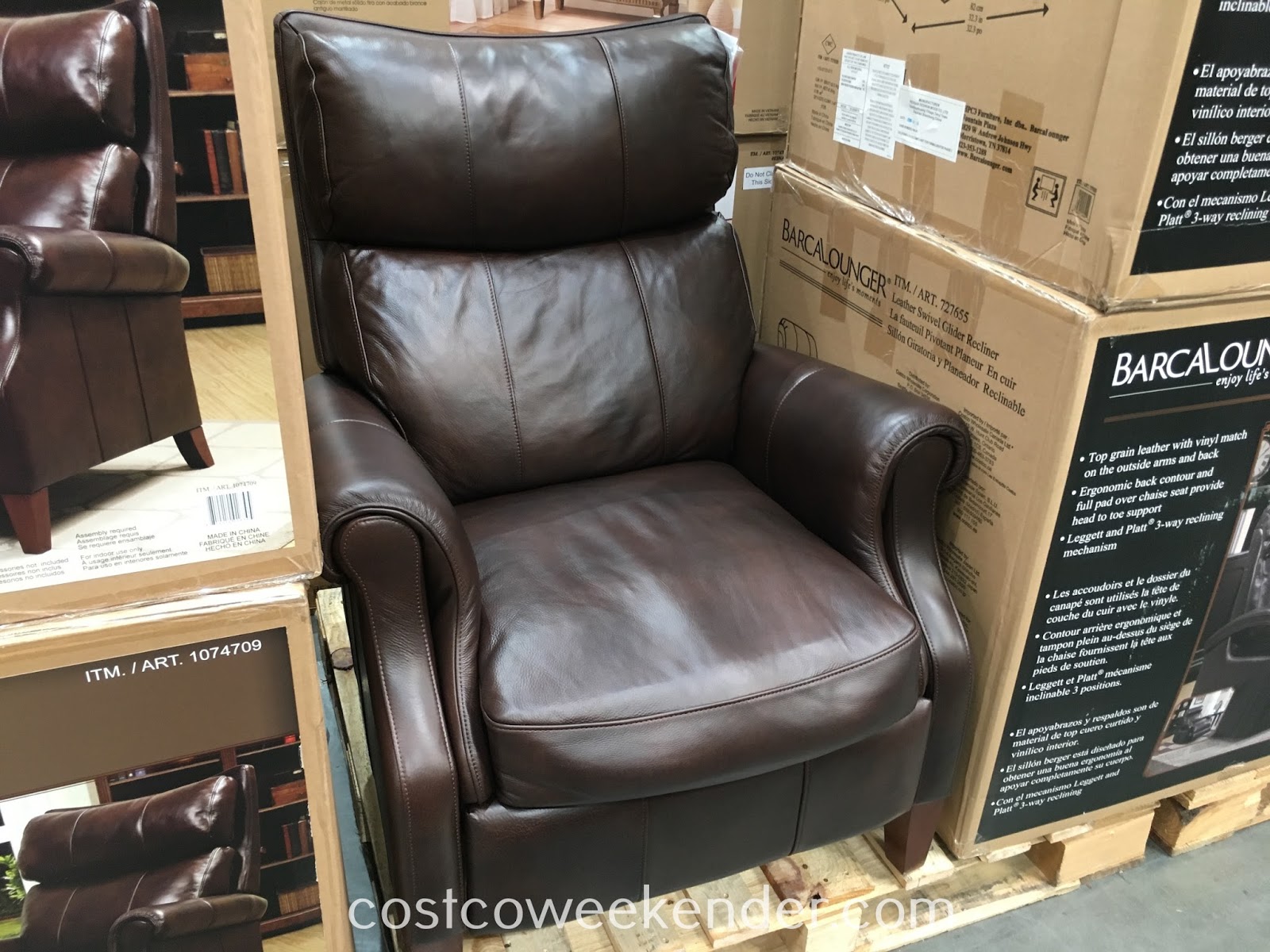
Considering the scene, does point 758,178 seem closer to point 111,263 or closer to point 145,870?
point 111,263

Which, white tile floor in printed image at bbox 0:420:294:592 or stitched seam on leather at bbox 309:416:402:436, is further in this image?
stitched seam on leather at bbox 309:416:402:436

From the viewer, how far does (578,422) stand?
143cm

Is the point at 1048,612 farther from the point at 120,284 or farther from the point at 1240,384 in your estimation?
the point at 120,284

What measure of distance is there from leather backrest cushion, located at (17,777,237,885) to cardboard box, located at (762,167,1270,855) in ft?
3.12

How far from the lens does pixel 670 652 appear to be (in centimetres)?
106

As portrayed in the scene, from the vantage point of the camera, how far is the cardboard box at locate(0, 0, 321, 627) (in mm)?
712

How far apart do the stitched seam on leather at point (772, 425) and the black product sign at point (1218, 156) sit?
18.6 inches

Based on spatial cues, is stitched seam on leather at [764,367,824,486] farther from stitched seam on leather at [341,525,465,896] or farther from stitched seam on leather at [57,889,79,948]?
stitched seam on leather at [57,889,79,948]

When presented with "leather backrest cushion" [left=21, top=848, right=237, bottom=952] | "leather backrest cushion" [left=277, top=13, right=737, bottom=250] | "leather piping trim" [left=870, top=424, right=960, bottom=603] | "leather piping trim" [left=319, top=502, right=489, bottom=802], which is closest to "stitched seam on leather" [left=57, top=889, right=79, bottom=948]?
"leather backrest cushion" [left=21, top=848, right=237, bottom=952]

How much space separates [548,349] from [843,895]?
0.86 metres

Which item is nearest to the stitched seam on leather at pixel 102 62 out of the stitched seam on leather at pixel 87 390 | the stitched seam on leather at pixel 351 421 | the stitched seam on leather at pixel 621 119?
the stitched seam on leather at pixel 87 390

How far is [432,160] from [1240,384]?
1.07 m

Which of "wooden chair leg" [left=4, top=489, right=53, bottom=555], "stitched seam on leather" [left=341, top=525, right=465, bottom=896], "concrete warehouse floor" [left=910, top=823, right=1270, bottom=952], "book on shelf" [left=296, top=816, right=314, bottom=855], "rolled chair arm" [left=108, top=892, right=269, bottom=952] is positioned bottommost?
"concrete warehouse floor" [left=910, top=823, right=1270, bottom=952]

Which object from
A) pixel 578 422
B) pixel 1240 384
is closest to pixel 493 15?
pixel 578 422
